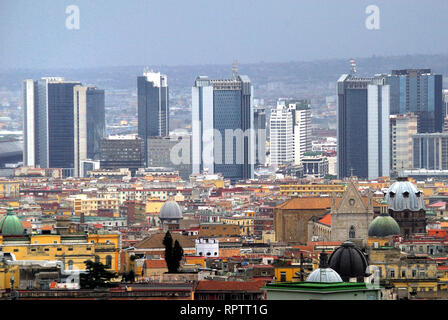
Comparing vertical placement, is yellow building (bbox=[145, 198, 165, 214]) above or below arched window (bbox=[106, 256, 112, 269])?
below

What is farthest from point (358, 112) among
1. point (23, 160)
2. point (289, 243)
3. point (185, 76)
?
point (289, 243)

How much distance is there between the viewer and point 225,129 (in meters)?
121

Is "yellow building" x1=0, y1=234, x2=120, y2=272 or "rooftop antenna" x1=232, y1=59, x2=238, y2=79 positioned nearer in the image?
"yellow building" x1=0, y1=234, x2=120, y2=272

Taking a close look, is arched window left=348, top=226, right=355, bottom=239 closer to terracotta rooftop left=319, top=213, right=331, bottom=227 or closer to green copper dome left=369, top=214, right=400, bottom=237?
green copper dome left=369, top=214, right=400, bottom=237

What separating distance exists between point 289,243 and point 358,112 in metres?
69.6

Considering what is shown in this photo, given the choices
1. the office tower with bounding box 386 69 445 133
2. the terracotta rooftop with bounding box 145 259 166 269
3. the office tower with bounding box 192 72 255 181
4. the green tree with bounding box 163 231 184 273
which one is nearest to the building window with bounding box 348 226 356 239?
the terracotta rooftop with bounding box 145 259 166 269

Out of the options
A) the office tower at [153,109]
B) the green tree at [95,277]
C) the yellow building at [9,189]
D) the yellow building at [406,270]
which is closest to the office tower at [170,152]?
the office tower at [153,109]

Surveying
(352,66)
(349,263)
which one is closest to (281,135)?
(352,66)

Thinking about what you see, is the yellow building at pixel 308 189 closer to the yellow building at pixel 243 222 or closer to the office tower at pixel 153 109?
the yellow building at pixel 243 222

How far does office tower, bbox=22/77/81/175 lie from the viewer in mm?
131500

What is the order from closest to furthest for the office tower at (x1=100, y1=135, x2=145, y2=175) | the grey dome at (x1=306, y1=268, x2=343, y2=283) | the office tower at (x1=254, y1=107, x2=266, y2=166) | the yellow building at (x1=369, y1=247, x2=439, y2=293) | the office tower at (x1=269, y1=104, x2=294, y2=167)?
1. the grey dome at (x1=306, y1=268, x2=343, y2=283)
2. the yellow building at (x1=369, y1=247, x2=439, y2=293)
3. the office tower at (x1=100, y1=135, x2=145, y2=175)
4. the office tower at (x1=254, y1=107, x2=266, y2=166)
5. the office tower at (x1=269, y1=104, x2=294, y2=167)

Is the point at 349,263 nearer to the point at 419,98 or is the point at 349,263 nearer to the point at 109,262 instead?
the point at 109,262

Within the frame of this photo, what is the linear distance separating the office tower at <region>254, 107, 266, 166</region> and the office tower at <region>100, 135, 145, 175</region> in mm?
7567
